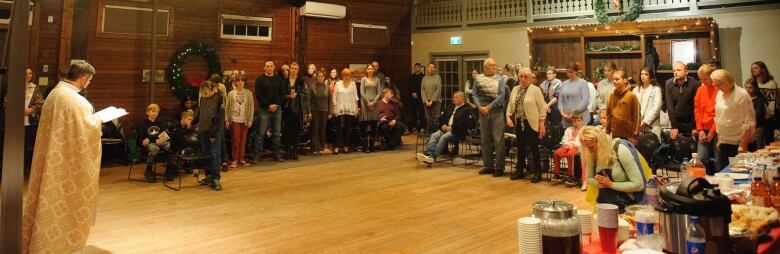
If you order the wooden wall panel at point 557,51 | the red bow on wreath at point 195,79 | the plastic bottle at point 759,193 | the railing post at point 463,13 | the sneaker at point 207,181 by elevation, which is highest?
the railing post at point 463,13

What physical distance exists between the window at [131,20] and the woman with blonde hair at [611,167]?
808 cm

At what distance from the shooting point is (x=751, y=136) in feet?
14.6

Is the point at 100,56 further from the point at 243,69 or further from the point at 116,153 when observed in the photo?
the point at 243,69

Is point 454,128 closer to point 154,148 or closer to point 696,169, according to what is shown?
point 154,148

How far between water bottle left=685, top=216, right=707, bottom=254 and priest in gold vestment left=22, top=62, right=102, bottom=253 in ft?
11.3

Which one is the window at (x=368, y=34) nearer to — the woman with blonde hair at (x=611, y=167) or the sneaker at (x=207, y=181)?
the sneaker at (x=207, y=181)

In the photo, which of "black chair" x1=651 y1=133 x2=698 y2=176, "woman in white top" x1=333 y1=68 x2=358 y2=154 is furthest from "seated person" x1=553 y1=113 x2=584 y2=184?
"woman in white top" x1=333 y1=68 x2=358 y2=154

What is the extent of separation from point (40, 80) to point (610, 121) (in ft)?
26.6

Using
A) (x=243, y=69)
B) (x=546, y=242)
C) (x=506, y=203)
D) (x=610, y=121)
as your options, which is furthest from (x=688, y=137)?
(x=243, y=69)

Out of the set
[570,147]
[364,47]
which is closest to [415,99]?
[364,47]

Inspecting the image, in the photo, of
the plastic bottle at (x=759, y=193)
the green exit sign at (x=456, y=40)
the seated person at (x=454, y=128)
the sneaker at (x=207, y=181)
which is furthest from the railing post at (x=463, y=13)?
the plastic bottle at (x=759, y=193)

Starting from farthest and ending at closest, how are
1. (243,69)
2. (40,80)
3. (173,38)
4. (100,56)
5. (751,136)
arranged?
(243,69), (173,38), (100,56), (40,80), (751,136)

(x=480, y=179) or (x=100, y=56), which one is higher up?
(x=100, y=56)

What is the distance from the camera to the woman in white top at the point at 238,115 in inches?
298
